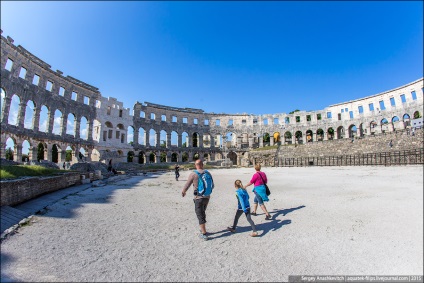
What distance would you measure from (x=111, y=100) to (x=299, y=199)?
143 feet

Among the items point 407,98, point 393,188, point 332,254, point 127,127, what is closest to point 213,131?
point 127,127

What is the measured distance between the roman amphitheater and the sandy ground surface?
60.2 feet

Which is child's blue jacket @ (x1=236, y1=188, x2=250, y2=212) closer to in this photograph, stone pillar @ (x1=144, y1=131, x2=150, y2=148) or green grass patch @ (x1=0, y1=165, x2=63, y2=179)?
green grass patch @ (x1=0, y1=165, x2=63, y2=179)

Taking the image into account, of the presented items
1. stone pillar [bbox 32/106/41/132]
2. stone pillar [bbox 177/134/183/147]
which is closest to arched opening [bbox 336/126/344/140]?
stone pillar [bbox 177/134/183/147]

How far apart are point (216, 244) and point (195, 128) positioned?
166 feet

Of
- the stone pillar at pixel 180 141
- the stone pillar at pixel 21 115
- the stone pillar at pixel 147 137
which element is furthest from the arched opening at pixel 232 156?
the stone pillar at pixel 21 115

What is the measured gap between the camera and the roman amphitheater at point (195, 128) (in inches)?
1090

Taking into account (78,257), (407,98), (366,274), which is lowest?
(366,274)

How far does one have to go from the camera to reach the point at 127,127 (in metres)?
46.6

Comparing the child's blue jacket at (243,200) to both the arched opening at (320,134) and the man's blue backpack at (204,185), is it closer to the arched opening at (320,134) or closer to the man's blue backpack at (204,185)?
the man's blue backpack at (204,185)

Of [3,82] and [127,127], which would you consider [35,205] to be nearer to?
[3,82]

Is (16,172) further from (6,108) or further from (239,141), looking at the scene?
(239,141)

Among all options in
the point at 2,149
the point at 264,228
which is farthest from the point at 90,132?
the point at 264,228

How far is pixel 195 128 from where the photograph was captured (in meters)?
55.5
